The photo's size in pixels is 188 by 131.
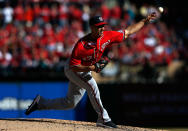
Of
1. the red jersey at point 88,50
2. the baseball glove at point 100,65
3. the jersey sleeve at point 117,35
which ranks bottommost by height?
the baseball glove at point 100,65

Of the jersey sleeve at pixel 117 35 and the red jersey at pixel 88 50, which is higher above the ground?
the jersey sleeve at pixel 117 35

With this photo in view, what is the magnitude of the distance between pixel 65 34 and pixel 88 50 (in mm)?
9358

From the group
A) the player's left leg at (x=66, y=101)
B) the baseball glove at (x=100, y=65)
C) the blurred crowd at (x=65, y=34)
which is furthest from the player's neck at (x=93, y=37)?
the blurred crowd at (x=65, y=34)

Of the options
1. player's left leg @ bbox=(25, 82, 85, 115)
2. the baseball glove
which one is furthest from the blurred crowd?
the baseball glove

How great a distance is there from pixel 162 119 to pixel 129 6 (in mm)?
8164

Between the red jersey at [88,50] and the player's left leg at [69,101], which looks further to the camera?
the player's left leg at [69,101]

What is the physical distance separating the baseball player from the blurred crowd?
5.69 m

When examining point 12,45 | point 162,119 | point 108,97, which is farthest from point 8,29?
point 162,119

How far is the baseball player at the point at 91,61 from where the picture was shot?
6.55 m

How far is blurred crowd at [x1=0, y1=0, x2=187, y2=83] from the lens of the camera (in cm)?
1389

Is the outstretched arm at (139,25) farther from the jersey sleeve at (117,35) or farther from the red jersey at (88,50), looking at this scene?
the red jersey at (88,50)

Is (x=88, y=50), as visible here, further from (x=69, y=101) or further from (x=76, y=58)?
(x=69, y=101)

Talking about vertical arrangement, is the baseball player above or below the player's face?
below

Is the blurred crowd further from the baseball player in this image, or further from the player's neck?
the player's neck
